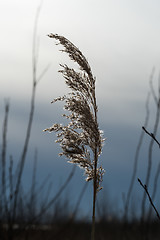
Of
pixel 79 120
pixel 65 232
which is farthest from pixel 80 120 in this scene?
pixel 65 232

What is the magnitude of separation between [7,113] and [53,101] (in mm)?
1500

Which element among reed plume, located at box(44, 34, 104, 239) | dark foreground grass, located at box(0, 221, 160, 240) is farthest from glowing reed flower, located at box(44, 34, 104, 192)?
dark foreground grass, located at box(0, 221, 160, 240)

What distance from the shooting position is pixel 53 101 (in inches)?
69.4

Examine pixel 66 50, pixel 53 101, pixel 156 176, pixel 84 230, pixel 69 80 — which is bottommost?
pixel 84 230

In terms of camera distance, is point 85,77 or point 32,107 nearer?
point 85,77

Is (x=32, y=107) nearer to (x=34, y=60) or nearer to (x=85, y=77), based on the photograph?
(x=34, y=60)

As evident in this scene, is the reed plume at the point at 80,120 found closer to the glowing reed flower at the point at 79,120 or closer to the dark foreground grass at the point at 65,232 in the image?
the glowing reed flower at the point at 79,120

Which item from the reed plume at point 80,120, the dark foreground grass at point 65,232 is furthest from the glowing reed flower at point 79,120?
the dark foreground grass at point 65,232

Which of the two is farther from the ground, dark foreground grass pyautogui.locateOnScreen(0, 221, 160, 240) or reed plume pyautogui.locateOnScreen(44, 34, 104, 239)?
reed plume pyautogui.locateOnScreen(44, 34, 104, 239)

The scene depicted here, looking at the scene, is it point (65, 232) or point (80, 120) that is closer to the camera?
point (80, 120)

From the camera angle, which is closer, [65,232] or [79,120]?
[79,120]

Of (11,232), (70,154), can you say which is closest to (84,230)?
(11,232)

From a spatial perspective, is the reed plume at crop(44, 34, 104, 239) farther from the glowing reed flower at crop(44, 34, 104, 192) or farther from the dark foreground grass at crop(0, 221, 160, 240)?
the dark foreground grass at crop(0, 221, 160, 240)

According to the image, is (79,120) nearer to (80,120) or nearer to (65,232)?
(80,120)
